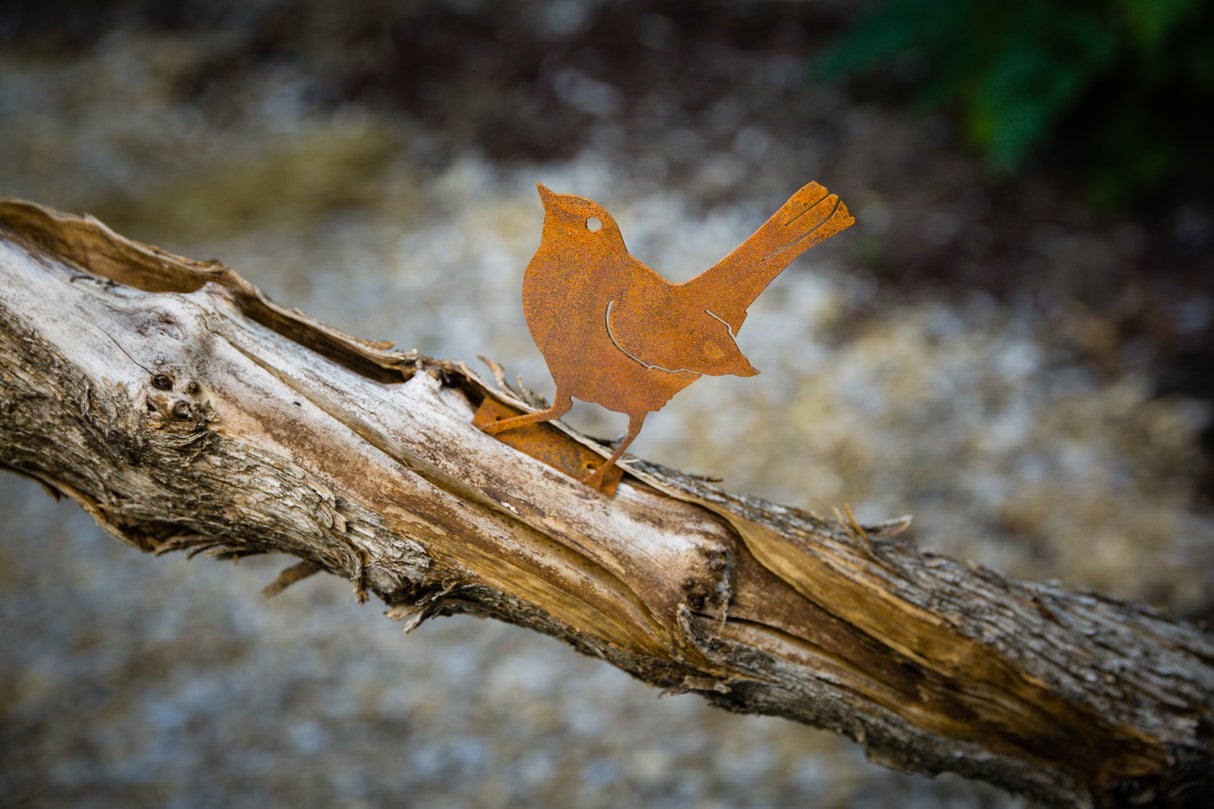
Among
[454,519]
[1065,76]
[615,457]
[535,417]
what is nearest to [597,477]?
[615,457]

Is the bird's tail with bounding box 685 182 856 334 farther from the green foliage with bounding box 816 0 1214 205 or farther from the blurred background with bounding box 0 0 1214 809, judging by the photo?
the green foliage with bounding box 816 0 1214 205

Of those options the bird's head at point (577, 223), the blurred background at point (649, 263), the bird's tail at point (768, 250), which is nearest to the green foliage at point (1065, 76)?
the blurred background at point (649, 263)

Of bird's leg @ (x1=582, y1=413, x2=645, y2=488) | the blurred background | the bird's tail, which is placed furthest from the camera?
the blurred background

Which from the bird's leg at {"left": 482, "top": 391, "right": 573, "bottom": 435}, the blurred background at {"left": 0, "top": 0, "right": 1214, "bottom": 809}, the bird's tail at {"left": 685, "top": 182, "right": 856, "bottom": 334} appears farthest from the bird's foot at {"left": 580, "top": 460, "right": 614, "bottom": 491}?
the blurred background at {"left": 0, "top": 0, "right": 1214, "bottom": 809}

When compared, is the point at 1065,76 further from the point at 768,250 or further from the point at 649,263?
the point at 768,250

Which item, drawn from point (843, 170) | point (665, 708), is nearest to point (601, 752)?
point (665, 708)

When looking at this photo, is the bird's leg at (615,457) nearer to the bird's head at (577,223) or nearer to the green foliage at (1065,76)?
the bird's head at (577,223)
